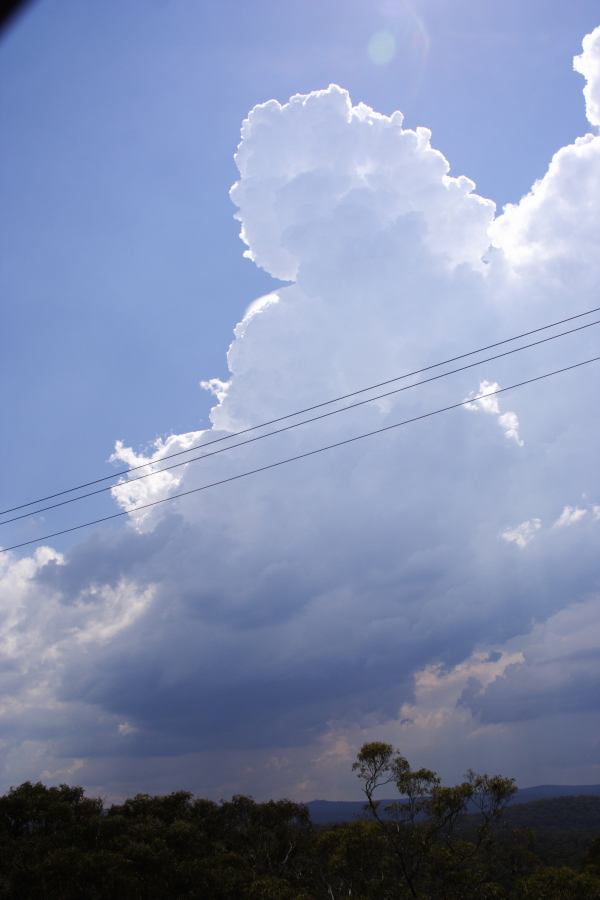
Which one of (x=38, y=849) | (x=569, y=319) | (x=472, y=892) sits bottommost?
(x=472, y=892)

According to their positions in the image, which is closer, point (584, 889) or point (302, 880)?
point (584, 889)

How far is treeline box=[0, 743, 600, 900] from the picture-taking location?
26.5 meters

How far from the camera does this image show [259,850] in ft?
123

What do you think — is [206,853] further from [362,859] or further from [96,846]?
[362,859]

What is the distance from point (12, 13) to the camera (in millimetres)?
5715

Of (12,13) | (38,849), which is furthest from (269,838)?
(12,13)

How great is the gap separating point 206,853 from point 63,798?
33.8 ft

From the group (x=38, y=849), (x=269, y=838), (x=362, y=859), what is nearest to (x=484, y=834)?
(x=362, y=859)

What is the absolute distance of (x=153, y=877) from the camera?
2741 centimetres

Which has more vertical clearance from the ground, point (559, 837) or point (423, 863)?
point (423, 863)

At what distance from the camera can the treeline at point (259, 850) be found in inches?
1044

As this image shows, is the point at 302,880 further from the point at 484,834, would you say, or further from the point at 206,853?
the point at 484,834

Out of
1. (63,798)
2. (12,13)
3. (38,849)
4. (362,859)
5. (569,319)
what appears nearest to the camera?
(12,13)

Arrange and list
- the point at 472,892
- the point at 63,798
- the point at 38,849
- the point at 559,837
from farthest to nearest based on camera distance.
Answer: the point at 559,837 → the point at 63,798 → the point at 472,892 → the point at 38,849
